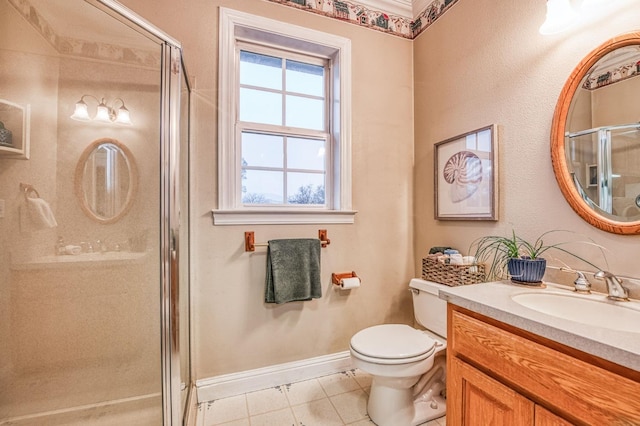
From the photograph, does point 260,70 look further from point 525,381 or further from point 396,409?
point 396,409

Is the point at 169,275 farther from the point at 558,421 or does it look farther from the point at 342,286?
the point at 558,421

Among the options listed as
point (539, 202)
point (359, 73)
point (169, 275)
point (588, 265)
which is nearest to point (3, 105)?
point (169, 275)

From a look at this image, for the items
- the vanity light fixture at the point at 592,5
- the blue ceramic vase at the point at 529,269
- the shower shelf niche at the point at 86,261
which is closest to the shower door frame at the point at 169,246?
the shower shelf niche at the point at 86,261

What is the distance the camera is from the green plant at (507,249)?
1.21m

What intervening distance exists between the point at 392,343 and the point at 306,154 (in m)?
1.27

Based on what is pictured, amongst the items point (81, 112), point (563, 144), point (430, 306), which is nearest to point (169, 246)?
point (81, 112)

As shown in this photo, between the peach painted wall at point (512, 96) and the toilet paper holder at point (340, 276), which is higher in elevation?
the peach painted wall at point (512, 96)

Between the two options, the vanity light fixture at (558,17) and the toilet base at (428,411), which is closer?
the vanity light fixture at (558,17)

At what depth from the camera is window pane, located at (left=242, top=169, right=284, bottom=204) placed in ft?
5.79

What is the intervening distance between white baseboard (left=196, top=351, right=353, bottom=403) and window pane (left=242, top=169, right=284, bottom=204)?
1.06 m

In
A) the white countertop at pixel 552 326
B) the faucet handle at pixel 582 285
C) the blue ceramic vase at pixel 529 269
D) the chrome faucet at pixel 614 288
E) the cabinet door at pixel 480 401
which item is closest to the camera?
the white countertop at pixel 552 326

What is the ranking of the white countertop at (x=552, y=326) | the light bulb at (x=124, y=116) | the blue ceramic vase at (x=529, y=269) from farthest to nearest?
the light bulb at (x=124, y=116) < the blue ceramic vase at (x=529, y=269) < the white countertop at (x=552, y=326)

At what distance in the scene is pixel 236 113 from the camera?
5.73 feet

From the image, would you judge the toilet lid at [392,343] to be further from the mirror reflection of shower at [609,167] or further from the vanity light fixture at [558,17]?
the vanity light fixture at [558,17]
